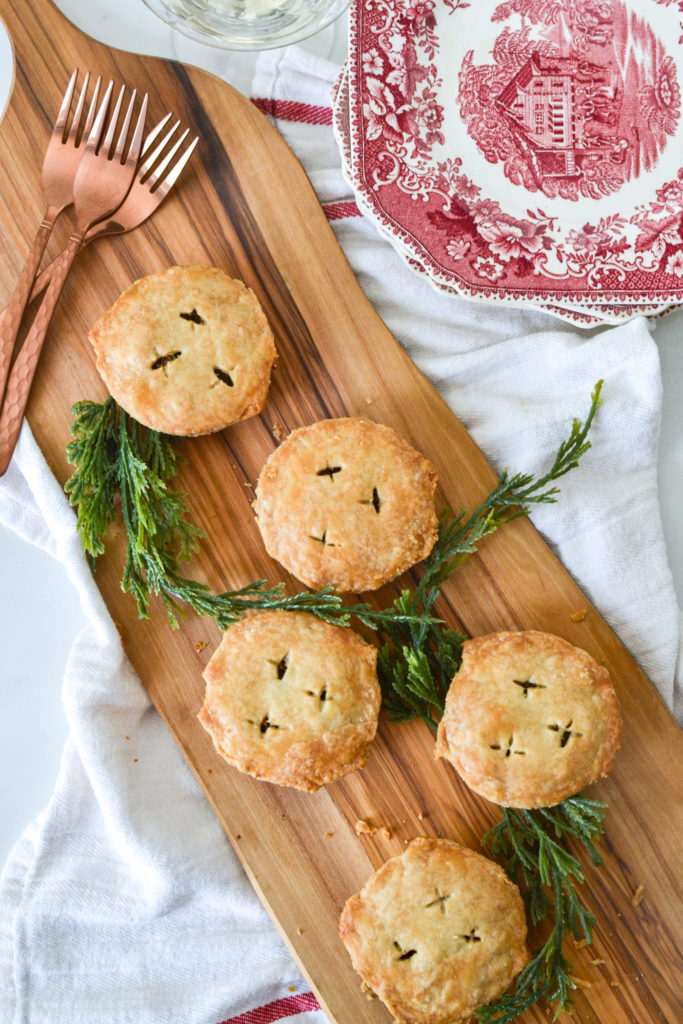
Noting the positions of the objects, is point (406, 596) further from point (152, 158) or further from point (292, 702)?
point (152, 158)

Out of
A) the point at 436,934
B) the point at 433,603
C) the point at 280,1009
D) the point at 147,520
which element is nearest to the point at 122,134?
the point at 147,520

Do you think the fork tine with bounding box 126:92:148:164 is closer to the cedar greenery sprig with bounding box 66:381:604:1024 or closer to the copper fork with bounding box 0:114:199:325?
the copper fork with bounding box 0:114:199:325

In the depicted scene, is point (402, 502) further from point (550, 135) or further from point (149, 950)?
point (149, 950)

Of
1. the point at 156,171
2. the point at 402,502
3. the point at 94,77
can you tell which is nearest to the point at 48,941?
the point at 402,502

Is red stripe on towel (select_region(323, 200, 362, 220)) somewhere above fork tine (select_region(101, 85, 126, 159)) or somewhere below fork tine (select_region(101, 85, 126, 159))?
below

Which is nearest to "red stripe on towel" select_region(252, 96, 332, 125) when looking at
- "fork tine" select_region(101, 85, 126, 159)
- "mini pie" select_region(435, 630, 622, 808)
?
"fork tine" select_region(101, 85, 126, 159)

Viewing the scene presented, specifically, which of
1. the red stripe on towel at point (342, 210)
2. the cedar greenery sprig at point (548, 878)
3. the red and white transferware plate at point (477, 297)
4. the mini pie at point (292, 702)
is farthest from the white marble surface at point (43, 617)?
the cedar greenery sprig at point (548, 878)
